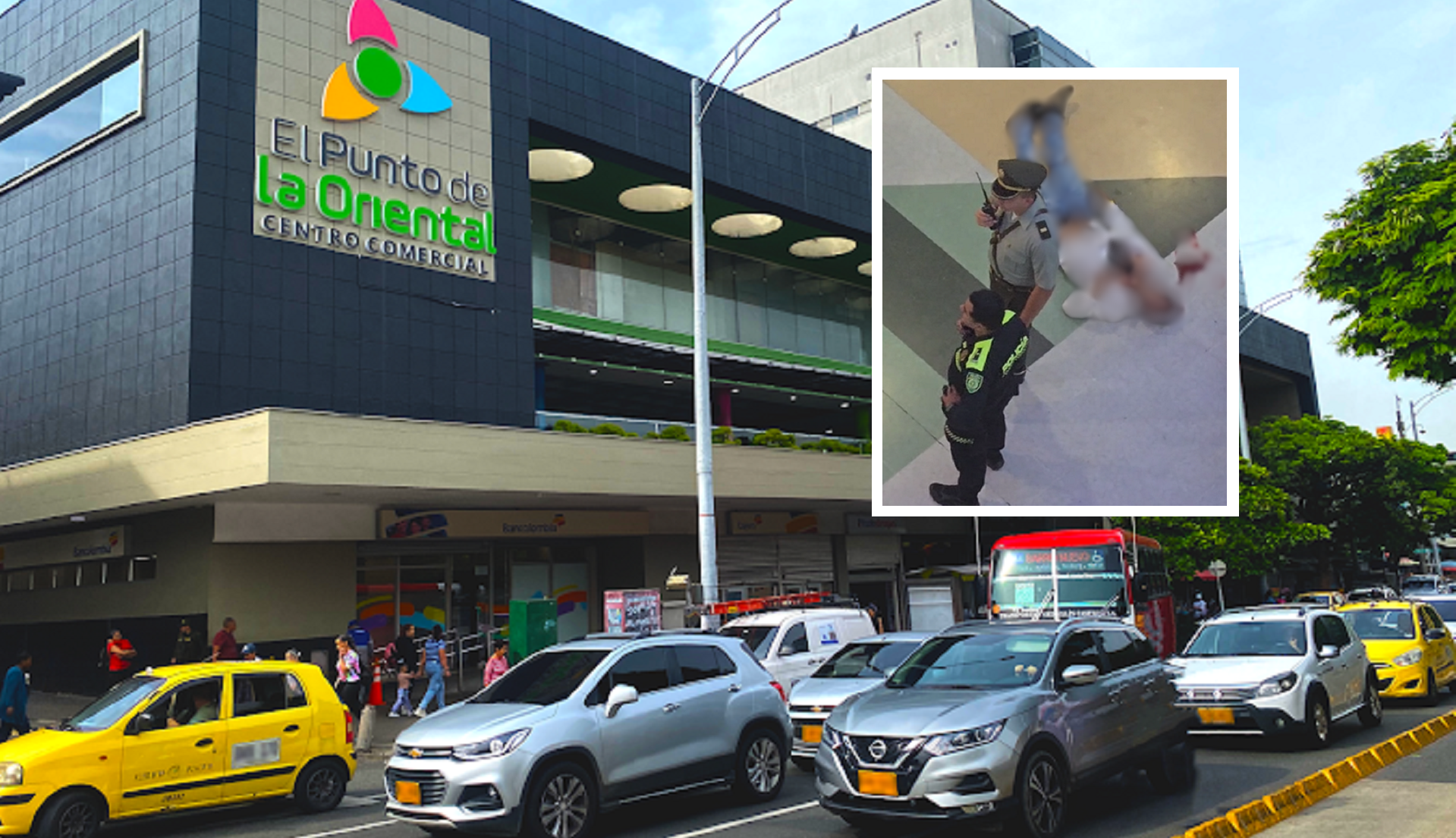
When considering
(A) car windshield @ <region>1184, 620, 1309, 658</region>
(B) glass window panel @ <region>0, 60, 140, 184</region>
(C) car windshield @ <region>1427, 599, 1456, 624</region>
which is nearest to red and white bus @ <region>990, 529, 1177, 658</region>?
(A) car windshield @ <region>1184, 620, 1309, 658</region>

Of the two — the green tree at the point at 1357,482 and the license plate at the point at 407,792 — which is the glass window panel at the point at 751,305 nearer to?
the license plate at the point at 407,792

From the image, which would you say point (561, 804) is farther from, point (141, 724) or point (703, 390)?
point (703, 390)

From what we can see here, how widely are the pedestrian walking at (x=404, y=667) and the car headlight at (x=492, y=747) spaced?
11.5 metres

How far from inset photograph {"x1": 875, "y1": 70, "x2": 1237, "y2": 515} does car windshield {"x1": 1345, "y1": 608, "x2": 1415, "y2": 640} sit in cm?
491

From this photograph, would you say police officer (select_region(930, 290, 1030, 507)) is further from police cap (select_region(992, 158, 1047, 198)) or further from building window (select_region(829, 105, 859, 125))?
building window (select_region(829, 105, 859, 125))

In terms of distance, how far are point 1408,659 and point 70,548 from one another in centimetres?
2520

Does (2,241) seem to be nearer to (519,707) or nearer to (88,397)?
(88,397)

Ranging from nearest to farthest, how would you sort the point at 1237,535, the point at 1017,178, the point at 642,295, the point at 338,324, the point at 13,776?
the point at 13,776 → the point at 1017,178 → the point at 338,324 → the point at 642,295 → the point at 1237,535

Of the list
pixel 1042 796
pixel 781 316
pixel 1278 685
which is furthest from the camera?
pixel 781 316

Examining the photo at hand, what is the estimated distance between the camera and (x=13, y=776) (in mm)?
9984

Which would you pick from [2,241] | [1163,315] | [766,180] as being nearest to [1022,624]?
[1163,315]

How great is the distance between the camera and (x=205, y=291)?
20562mm

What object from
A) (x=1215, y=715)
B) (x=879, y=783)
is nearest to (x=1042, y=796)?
(x=879, y=783)

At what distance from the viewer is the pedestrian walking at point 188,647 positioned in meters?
20.0
